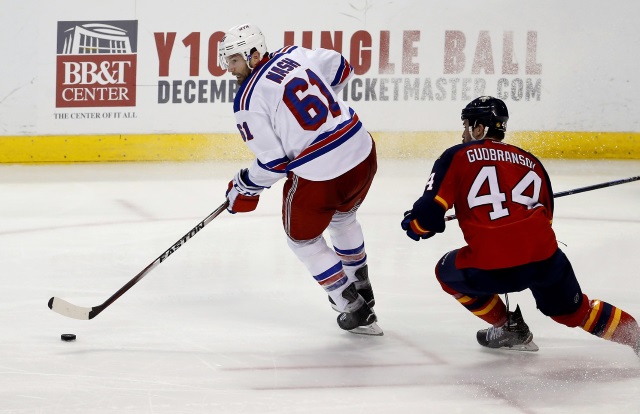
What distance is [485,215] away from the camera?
289cm

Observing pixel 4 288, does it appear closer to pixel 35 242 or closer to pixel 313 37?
pixel 35 242

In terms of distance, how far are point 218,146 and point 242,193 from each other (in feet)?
13.3

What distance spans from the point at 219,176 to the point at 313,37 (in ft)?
3.82

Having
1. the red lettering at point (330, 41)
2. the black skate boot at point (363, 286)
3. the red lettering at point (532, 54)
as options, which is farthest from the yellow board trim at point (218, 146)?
the black skate boot at point (363, 286)

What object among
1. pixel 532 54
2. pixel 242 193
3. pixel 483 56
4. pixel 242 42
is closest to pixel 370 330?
pixel 242 193

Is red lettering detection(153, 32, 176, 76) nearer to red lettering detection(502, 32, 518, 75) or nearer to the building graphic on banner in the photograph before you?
the building graphic on banner

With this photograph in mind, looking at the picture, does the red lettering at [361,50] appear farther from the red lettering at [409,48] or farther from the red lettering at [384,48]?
the red lettering at [409,48]

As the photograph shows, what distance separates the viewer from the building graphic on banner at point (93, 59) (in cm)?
715

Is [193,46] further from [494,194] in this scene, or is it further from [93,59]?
[494,194]

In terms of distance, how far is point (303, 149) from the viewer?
316 cm

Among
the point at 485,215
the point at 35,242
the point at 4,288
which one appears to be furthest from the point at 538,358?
the point at 35,242

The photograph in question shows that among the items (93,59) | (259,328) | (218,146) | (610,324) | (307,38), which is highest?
(307,38)

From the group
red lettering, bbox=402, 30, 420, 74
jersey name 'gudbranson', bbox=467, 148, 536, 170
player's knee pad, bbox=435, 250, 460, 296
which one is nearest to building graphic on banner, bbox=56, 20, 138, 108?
Answer: red lettering, bbox=402, 30, 420, 74

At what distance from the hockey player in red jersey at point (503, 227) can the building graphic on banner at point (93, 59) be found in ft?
15.0
